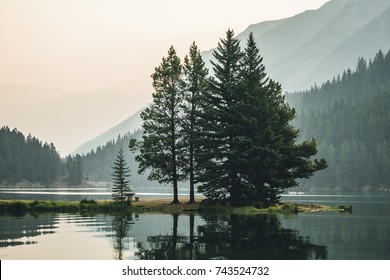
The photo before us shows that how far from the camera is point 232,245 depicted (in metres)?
28.4

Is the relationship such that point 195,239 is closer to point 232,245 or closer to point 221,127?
point 232,245

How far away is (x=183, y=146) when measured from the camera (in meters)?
59.9

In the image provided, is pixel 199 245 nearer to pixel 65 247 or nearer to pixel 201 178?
pixel 65 247

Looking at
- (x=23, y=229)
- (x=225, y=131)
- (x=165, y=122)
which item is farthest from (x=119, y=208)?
(x=23, y=229)

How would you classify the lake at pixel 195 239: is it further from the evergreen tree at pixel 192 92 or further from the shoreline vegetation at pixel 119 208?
the evergreen tree at pixel 192 92

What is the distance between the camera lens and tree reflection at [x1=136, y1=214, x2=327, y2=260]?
25000mm

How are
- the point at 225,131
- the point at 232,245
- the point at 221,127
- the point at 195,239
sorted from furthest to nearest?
1. the point at 221,127
2. the point at 225,131
3. the point at 195,239
4. the point at 232,245

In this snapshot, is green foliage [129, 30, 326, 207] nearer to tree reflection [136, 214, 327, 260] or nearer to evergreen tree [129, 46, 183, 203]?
evergreen tree [129, 46, 183, 203]

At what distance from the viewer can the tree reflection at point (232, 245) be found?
25000mm

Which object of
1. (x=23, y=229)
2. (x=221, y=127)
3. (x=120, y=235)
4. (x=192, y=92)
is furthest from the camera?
(x=192, y=92)

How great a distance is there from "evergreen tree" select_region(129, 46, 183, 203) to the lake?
16.7 meters

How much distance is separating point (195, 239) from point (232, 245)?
296 centimetres

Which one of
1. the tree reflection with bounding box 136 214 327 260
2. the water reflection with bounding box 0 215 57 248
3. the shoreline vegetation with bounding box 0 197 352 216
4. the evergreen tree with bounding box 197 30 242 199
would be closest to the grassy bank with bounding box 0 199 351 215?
the shoreline vegetation with bounding box 0 197 352 216
